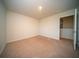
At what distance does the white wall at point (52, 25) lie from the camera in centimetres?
417

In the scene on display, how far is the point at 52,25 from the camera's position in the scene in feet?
15.8

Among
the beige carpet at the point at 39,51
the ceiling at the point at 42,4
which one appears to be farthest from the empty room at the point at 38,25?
the beige carpet at the point at 39,51

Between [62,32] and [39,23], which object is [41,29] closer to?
[39,23]

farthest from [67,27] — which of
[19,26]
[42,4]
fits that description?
[19,26]

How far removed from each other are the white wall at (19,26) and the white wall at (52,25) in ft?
3.00

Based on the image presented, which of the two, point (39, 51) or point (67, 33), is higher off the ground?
point (67, 33)

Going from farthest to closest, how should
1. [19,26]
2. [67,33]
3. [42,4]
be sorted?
1. [67,33]
2. [19,26]
3. [42,4]

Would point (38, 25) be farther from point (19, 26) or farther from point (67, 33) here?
point (67, 33)

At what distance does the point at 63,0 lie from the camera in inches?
99.0

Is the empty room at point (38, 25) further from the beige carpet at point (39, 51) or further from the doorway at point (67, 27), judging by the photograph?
the beige carpet at point (39, 51)

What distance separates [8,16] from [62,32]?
4.37 meters

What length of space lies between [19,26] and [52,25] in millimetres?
2585

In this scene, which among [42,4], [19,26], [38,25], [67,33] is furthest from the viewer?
[38,25]

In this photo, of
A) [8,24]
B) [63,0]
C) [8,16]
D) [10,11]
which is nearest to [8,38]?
[8,24]
